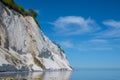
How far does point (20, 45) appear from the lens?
2734 inches

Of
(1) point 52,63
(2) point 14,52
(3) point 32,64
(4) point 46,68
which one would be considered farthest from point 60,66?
(2) point 14,52

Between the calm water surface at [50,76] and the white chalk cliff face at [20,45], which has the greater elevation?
the white chalk cliff face at [20,45]

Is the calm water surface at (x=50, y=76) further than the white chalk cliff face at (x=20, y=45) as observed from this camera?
No

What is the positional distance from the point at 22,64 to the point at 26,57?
8218 mm

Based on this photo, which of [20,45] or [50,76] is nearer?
[50,76]

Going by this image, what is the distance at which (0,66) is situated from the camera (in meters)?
50.3

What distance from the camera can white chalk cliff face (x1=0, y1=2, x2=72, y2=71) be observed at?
58.5 m

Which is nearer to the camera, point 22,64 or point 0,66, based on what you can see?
point 0,66

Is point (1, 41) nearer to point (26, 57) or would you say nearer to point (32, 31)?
point (26, 57)

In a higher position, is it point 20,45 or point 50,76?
point 20,45

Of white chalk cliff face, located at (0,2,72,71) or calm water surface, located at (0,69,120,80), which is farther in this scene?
white chalk cliff face, located at (0,2,72,71)

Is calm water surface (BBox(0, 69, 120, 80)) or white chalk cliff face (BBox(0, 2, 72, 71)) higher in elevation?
white chalk cliff face (BBox(0, 2, 72, 71))

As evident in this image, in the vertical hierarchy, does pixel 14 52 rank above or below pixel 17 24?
below

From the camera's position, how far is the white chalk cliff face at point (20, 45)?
2302 inches
